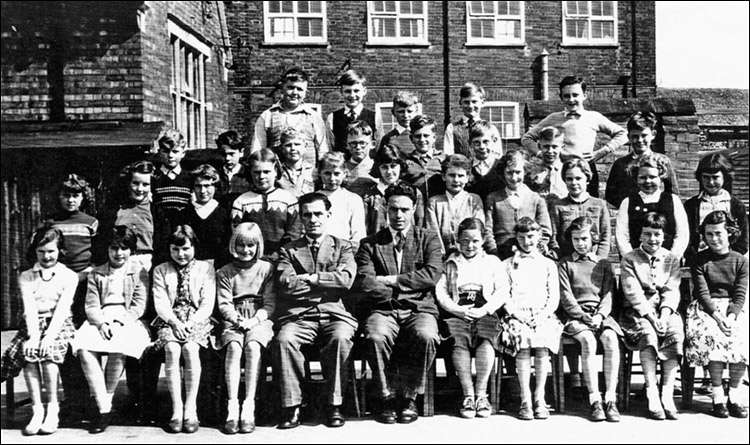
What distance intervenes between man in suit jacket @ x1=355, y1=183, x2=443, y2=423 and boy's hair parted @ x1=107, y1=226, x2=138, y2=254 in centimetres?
159

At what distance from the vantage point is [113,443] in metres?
Answer: 4.47

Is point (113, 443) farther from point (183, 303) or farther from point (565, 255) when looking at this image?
point (565, 255)

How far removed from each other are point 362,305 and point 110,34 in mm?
5316

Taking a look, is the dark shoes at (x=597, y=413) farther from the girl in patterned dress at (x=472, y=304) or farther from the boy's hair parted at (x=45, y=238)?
the boy's hair parted at (x=45, y=238)

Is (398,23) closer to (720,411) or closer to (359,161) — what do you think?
(359,161)

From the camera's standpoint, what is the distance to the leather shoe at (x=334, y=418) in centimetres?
476

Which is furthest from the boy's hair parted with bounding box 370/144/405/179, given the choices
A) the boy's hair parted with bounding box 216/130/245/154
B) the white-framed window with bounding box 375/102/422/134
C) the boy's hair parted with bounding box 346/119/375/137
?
the white-framed window with bounding box 375/102/422/134

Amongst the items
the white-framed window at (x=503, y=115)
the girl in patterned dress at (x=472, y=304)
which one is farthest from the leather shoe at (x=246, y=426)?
the white-framed window at (x=503, y=115)

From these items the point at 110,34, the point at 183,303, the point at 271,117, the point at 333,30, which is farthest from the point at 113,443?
the point at 333,30

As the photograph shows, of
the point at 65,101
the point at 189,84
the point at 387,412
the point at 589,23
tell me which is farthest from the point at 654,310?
the point at 589,23

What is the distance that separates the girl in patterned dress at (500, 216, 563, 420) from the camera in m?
4.94

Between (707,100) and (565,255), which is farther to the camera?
(707,100)

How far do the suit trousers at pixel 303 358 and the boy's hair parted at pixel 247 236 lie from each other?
0.59 metres

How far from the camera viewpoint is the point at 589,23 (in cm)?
1605
